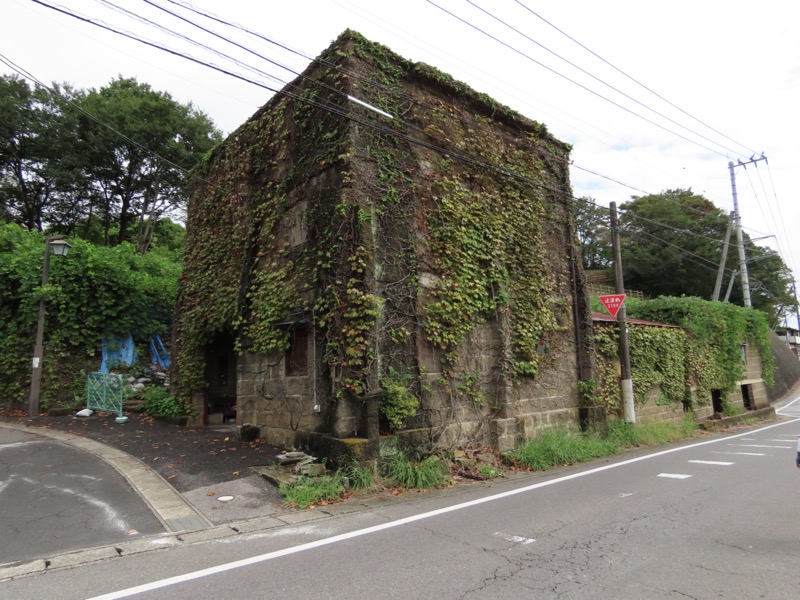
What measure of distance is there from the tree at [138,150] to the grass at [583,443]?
2108cm

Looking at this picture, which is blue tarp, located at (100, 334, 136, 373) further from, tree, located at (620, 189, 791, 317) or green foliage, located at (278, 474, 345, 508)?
tree, located at (620, 189, 791, 317)

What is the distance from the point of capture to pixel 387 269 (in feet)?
28.7

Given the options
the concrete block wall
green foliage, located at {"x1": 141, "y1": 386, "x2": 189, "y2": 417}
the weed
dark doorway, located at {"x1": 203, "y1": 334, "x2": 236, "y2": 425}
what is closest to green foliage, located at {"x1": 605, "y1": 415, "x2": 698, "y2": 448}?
the concrete block wall

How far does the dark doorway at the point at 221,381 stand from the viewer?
13039 mm

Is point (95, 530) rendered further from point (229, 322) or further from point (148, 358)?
point (148, 358)

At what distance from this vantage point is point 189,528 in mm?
5547

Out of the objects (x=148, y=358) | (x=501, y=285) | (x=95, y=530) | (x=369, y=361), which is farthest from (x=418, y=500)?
(x=148, y=358)

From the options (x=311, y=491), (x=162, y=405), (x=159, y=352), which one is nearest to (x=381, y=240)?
(x=311, y=491)

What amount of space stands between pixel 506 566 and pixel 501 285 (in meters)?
7.05

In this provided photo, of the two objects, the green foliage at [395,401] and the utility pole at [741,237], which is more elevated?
the utility pole at [741,237]

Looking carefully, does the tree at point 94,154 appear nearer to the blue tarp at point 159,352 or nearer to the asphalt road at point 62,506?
the blue tarp at point 159,352

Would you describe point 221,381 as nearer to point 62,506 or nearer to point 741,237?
point 62,506

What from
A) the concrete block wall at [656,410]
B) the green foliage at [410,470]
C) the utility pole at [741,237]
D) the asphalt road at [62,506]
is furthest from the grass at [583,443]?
the utility pole at [741,237]

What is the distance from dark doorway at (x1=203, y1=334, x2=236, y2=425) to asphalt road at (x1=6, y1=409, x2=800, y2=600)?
811 cm
